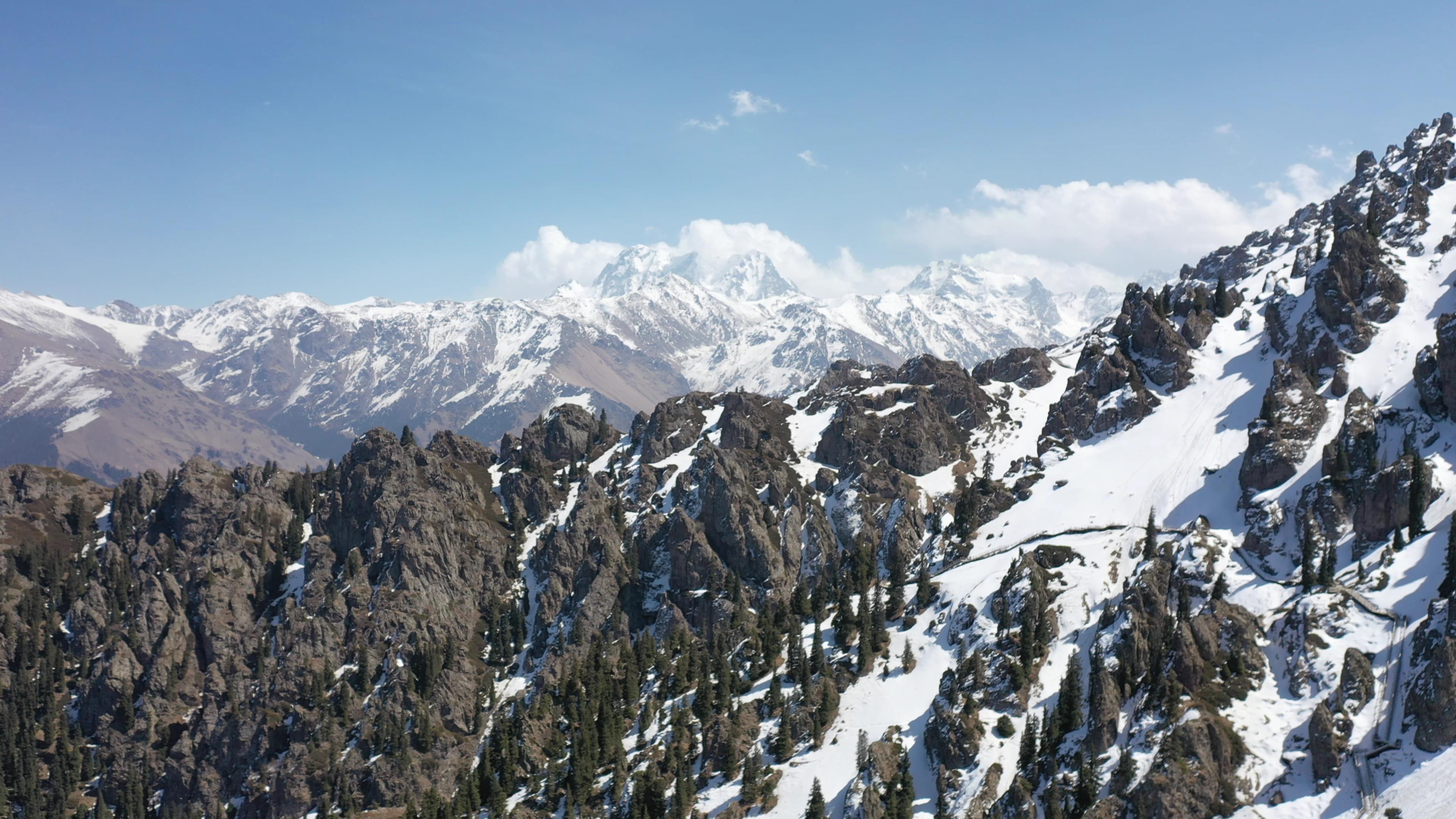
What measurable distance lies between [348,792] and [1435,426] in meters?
223

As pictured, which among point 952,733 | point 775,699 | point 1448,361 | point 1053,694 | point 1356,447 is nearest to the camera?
point 952,733

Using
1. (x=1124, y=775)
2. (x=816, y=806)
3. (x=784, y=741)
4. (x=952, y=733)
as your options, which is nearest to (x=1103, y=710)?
(x=1124, y=775)

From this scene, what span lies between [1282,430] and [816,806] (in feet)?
402

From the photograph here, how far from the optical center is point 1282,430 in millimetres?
175250

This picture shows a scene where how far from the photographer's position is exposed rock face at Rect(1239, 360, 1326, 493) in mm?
169375

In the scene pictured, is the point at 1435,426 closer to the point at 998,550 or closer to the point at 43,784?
the point at 998,550

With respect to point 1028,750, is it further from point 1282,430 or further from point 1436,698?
point 1282,430

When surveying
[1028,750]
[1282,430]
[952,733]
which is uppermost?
[1282,430]

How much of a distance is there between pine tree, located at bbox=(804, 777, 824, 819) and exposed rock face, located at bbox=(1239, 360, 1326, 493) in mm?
106862

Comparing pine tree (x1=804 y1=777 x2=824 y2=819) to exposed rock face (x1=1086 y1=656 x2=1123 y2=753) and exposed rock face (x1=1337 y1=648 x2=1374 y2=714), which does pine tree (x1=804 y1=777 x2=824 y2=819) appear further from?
exposed rock face (x1=1337 y1=648 x2=1374 y2=714)

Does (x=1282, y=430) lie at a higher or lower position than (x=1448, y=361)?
lower

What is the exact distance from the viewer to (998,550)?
19050 centimetres

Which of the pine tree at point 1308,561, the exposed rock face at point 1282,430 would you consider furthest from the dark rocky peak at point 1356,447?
the pine tree at point 1308,561

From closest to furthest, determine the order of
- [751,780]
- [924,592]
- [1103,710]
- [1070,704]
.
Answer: [1103,710] < [1070,704] < [751,780] < [924,592]
